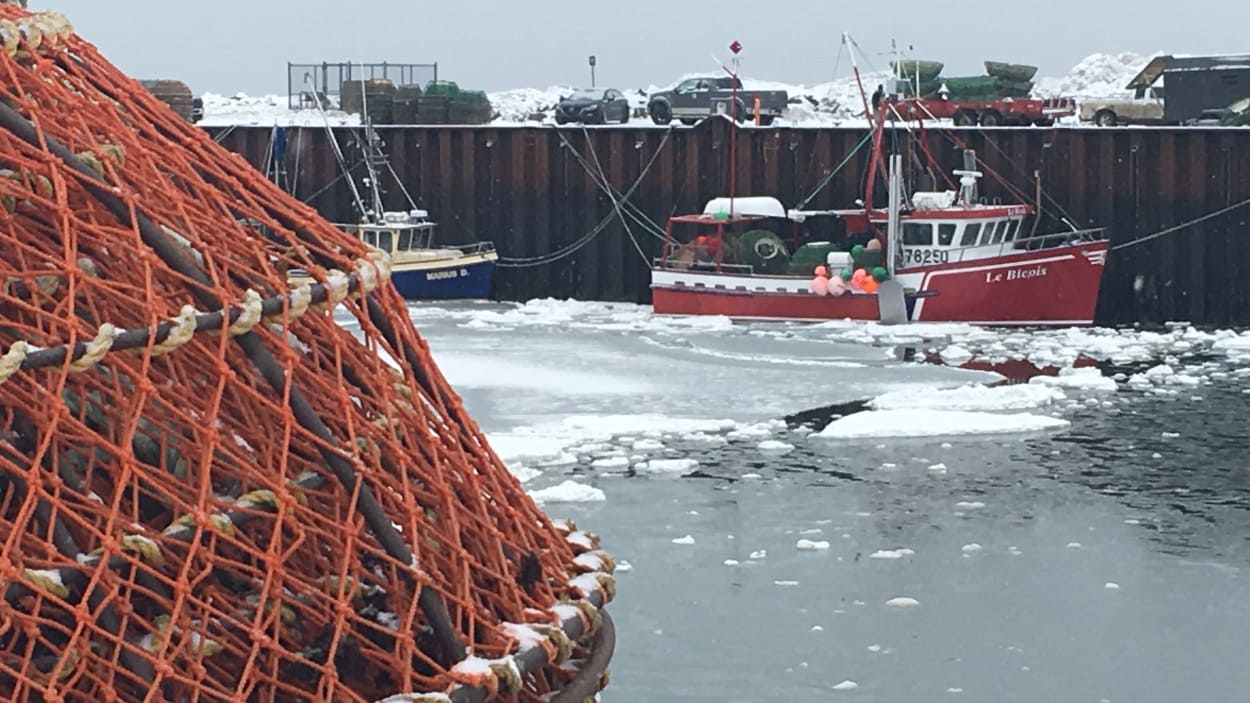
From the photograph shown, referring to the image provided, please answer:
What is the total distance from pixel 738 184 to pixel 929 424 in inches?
504

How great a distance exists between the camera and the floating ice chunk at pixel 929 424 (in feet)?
49.8

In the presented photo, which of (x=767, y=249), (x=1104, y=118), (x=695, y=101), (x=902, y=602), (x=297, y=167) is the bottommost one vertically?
(x=902, y=602)

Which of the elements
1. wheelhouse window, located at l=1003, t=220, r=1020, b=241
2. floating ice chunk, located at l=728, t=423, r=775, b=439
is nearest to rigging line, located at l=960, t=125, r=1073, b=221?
wheelhouse window, located at l=1003, t=220, r=1020, b=241

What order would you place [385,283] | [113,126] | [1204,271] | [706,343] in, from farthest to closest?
[1204,271] → [706,343] → [385,283] → [113,126]

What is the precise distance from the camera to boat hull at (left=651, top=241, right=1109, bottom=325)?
927 inches

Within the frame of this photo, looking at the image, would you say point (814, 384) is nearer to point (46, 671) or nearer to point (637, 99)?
point (46, 671)

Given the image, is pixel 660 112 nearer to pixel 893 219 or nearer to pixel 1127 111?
pixel 1127 111

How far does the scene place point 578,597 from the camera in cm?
387

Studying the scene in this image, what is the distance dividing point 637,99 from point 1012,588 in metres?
38.5

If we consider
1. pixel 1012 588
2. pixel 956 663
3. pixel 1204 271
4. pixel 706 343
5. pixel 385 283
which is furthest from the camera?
pixel 1204 271

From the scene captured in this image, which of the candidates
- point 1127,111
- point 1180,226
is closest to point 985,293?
point 1180,226

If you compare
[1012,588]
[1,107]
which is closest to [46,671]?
[1,107]

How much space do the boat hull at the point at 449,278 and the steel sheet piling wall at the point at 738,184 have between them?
0.98 meters

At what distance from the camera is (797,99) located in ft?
173
